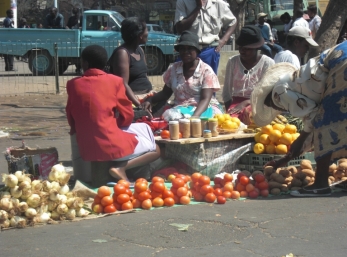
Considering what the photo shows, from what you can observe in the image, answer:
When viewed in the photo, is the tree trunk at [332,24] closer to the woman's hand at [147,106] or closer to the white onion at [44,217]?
the woman's hand at [147,106]

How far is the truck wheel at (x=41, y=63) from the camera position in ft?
63.1

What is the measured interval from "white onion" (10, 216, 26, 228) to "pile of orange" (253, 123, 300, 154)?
2.73m

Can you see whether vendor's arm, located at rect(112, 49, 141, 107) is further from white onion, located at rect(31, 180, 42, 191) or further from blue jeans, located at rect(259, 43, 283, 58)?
blue jeans, located at rect(259, 43, 283, 58)

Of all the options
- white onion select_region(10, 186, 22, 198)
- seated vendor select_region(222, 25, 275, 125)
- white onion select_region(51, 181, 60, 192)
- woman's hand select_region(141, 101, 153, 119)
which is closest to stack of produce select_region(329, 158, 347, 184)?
seated vendor select_region(222, 25, 275, 125)

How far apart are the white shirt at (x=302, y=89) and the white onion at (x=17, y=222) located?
8.13 ft

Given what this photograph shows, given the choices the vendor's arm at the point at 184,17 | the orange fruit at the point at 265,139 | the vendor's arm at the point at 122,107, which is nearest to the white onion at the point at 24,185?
the vendor's arm at the point at 122,107

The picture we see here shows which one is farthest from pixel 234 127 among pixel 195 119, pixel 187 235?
pixel 187 235

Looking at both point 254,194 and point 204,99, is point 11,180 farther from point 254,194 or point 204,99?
point 204,99

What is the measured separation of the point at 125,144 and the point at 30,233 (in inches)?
64.4

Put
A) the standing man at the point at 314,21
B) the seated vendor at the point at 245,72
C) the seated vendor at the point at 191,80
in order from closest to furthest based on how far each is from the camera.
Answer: the seated vendor at the point at 191,80 < the seated vendor at the point at 245,72 < the standing man at the point at 314,21

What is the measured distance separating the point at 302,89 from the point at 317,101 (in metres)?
0.22

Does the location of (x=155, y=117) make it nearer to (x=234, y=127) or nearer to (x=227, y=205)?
(x=234, y=127)

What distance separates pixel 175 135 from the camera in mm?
6816

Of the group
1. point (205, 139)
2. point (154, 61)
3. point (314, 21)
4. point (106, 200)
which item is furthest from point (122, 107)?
point (154, 61)
